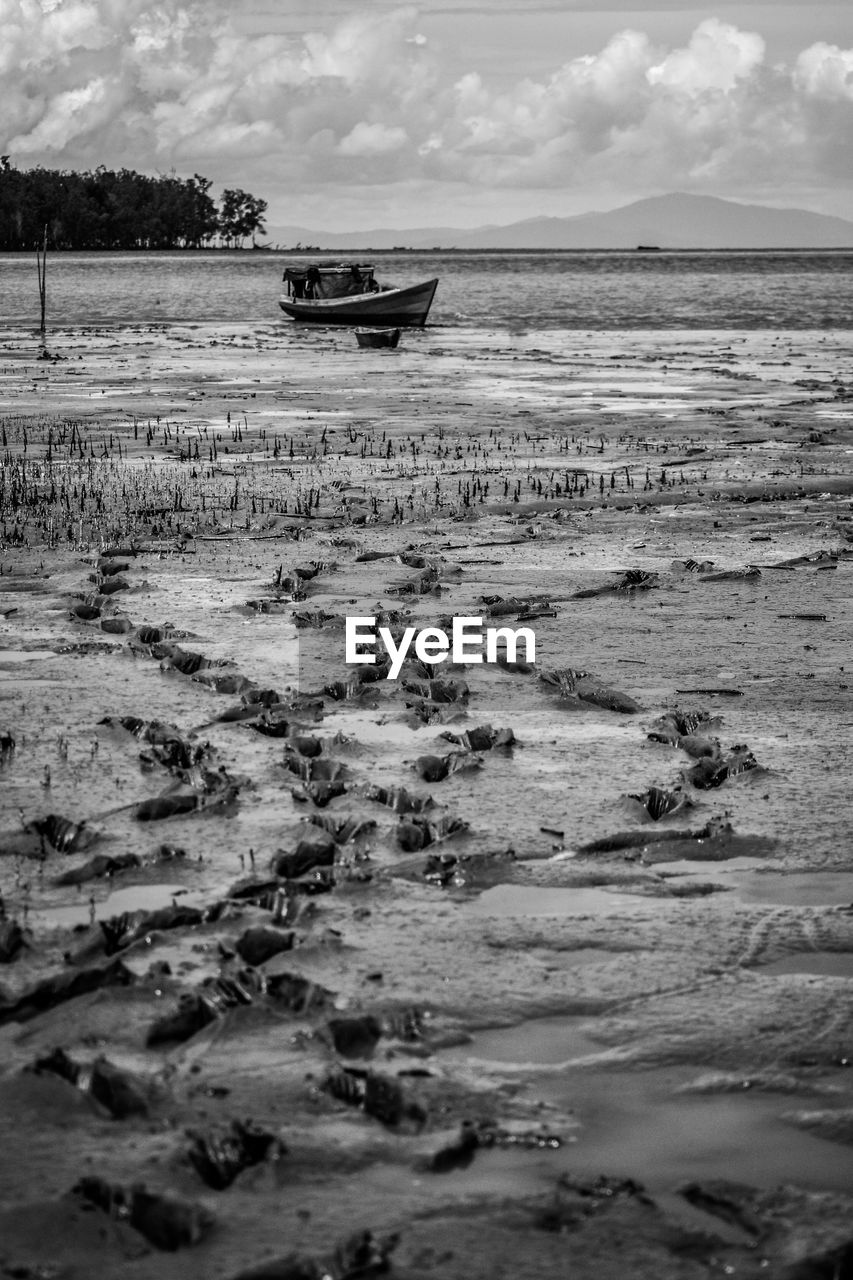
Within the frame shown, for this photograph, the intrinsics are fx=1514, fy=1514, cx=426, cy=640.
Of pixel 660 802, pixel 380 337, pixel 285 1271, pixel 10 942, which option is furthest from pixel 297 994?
pixel 380 337

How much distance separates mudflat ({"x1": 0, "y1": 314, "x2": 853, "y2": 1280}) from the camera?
3107 mm

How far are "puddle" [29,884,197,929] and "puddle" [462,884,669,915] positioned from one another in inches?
36.1

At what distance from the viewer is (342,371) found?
94.4 feet

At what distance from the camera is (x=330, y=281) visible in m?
53.2

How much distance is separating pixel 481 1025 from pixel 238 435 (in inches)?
542

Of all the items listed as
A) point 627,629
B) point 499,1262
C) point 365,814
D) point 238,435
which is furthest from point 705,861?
point 238,435

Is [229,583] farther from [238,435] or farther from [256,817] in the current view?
[238,435]

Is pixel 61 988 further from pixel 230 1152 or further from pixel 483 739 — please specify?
pixel 483 739

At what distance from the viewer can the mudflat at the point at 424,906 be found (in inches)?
122

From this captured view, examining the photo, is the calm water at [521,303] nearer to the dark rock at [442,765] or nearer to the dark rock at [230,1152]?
the dark rock at [442,765]

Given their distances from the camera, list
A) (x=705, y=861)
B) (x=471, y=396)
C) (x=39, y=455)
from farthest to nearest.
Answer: (x=471, y=396) < (x=39, y=455) < (x=705, y=861)

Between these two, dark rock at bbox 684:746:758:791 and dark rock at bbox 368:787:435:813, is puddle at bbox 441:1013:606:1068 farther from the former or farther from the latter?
dark rock at bbox 684:746:758:791

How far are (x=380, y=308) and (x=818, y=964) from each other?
43.5m

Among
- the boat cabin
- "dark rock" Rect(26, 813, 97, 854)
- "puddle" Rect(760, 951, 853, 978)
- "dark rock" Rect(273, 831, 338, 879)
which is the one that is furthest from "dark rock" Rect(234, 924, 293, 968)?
the boat cabin
